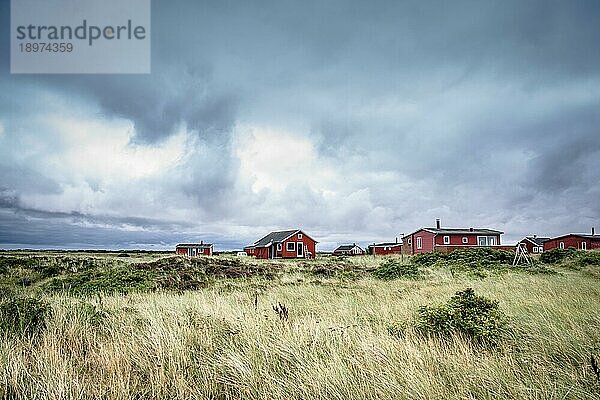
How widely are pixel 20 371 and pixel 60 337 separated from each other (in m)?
1.47

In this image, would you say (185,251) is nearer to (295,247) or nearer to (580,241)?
(295,247)

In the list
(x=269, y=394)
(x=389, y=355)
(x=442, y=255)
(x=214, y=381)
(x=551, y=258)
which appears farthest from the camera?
(x=442, y=255)

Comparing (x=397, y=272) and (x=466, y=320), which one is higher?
(x=466, y=320)

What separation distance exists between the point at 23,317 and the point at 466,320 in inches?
270

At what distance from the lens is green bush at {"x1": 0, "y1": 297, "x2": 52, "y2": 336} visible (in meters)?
5.99

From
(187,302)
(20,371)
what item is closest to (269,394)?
(20,371)

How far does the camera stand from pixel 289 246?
50.7 m

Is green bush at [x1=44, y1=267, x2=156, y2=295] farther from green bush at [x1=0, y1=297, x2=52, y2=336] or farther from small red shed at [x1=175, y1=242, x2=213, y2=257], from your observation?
small red shed at [x1=175, y1=242, x2=213, y2=257]

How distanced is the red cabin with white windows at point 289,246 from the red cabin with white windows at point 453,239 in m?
13.9

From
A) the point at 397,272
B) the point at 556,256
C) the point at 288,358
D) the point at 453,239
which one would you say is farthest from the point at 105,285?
the point at 453,239

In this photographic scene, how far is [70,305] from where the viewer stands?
7883mm

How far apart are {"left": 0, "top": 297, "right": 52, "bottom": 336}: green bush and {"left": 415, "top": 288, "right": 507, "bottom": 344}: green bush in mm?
5919

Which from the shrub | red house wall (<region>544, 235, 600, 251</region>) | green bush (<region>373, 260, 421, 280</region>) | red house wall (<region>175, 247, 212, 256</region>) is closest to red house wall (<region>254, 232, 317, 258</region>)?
red house wall (<region>175, 247, 212, 256</region>)

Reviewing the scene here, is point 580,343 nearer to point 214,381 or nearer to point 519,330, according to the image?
point 519,330
